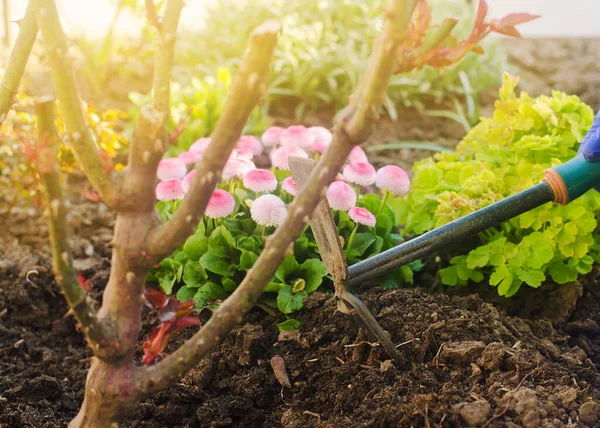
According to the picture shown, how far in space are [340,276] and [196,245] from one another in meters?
0.62

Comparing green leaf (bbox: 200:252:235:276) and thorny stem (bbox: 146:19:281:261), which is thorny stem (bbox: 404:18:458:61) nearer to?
thorny stem (bbox: 146:19:281:261)

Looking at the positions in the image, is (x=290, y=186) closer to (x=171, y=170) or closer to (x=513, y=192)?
(x=171, y=170)

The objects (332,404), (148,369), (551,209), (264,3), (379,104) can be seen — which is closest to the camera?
(379,104)

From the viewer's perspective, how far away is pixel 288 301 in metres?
1.85

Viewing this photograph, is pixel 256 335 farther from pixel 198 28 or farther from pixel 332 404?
pixel 198 28

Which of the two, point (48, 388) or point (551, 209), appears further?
point (551, 209)

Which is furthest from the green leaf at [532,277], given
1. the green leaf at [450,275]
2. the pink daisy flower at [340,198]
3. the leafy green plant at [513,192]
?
the pink daisy flower at [340,198]

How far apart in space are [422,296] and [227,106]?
102 centimetres

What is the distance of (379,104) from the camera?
1064 millimetres

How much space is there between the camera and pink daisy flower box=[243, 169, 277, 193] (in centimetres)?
190

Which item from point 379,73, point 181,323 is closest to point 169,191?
point 181,323

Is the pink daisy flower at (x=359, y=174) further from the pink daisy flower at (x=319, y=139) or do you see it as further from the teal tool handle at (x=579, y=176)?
the teal tool handle at (x=579, y=176)

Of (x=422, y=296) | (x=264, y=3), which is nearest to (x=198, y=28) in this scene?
(x=264, y=3)

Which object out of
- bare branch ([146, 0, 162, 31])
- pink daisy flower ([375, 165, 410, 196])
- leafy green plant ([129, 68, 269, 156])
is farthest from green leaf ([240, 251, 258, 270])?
leafy green plant ([129, 68, 269, 156])
